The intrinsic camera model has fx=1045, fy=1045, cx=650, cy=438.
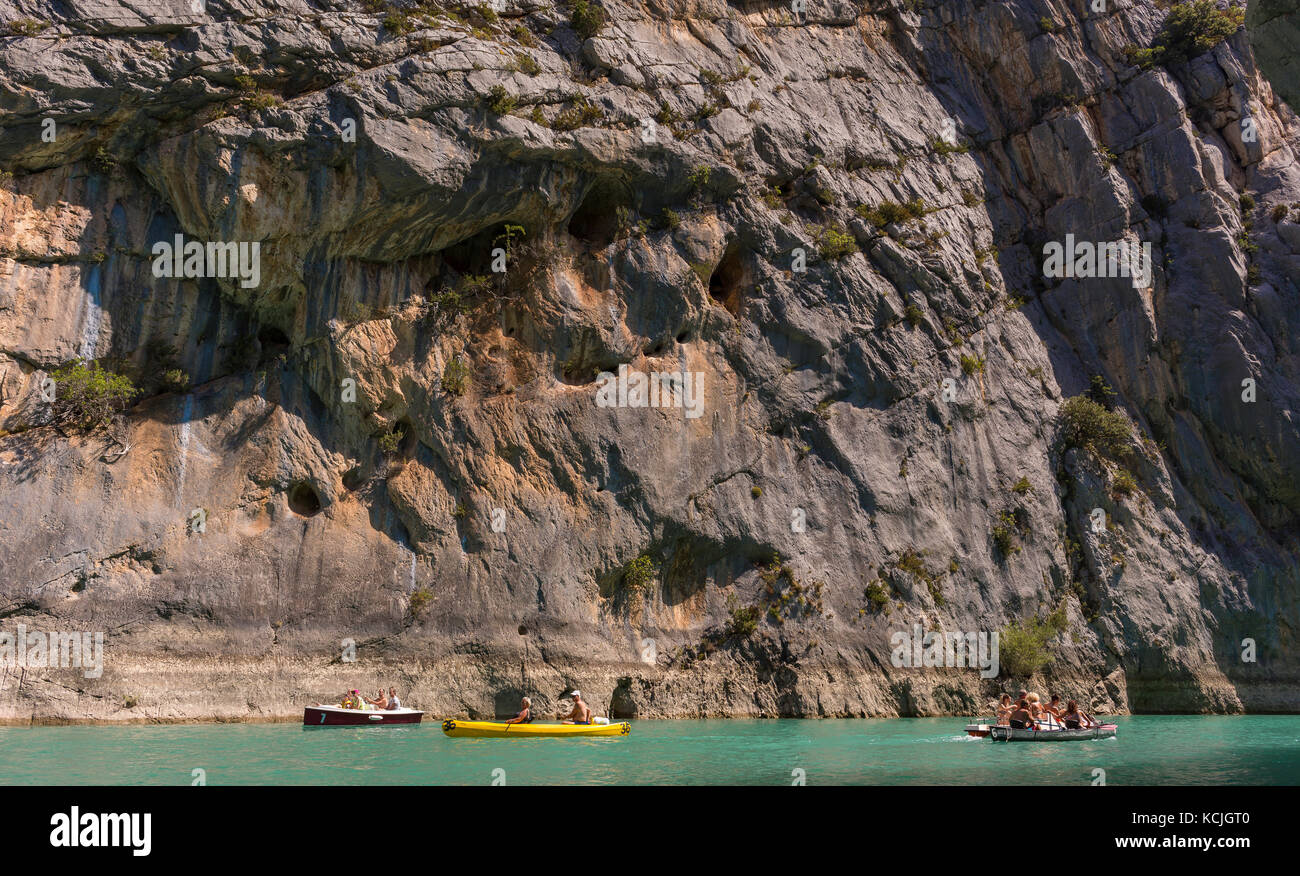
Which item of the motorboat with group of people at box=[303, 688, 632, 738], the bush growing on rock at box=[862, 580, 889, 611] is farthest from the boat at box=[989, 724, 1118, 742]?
the motorboat with group of people at box=[303, 688, 632, 738]

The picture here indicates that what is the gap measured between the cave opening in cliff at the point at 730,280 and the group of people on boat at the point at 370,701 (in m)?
16.1

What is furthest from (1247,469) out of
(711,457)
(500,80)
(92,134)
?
(92,134)

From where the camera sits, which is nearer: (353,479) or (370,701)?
(370,701)

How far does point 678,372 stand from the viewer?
33.1 m

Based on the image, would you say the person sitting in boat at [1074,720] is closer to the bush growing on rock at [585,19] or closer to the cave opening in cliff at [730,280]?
the cave opening in cliff at [730,280]

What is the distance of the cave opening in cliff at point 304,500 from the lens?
29.7 m

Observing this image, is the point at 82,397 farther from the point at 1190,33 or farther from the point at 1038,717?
the point at 1190,33

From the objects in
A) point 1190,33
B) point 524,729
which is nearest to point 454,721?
point 524,729

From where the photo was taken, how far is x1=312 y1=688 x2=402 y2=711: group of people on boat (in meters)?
26.3

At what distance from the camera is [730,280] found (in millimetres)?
35438

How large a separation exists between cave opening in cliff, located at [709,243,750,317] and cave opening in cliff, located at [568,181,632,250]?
3.55 metres

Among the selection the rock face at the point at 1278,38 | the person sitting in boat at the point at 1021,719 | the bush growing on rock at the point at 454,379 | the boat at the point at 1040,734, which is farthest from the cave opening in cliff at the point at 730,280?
the rock face at the point at 1278,38

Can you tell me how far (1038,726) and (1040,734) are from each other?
12.7 inches
